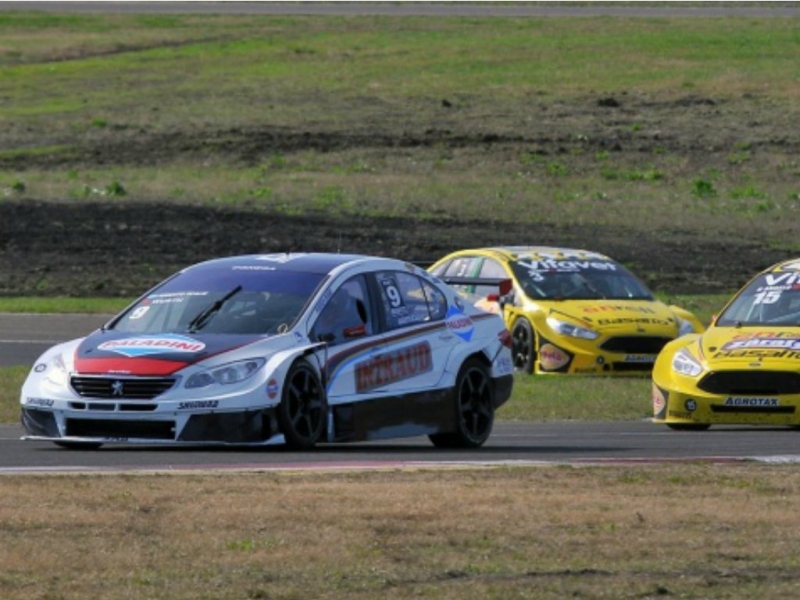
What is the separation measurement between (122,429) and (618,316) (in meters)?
10.2

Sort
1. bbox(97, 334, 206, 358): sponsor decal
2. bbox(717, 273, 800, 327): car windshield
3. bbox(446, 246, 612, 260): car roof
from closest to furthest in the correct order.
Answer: bbox(97, 334, 206, 358): sponsor decal
bbox(717, 273, 800, 327): car windshield
bbox(446, 246, 612, 260): car roof

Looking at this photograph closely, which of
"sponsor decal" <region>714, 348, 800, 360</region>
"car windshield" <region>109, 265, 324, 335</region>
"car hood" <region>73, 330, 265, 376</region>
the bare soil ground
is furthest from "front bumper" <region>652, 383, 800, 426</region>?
the bare soil ground

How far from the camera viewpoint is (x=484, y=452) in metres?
15.2

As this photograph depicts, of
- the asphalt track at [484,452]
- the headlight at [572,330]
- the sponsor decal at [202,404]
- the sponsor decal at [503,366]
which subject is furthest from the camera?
the headlight at [572,330]

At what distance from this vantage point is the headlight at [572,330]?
23359 mm

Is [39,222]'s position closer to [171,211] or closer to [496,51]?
[171,211]

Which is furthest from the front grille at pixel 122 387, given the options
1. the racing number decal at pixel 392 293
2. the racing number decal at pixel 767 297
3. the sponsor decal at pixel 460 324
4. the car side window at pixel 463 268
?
the car side window at pixel 463 268

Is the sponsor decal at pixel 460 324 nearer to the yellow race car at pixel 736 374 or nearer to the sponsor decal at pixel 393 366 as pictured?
the sponsor decal at pixel 393 366

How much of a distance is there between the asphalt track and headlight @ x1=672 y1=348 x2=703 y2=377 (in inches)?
18.7

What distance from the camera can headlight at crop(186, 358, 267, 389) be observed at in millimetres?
14156

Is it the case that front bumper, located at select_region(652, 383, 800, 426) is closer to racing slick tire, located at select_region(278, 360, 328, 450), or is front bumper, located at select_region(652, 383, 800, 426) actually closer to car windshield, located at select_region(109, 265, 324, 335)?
car windshield, located at select_region(109, 265, 324, 335)

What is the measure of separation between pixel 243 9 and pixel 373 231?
Result: 1332 inches

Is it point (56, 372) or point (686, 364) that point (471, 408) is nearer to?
point (686, 364)

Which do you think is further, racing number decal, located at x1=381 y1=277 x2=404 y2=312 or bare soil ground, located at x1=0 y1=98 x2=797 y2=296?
bare soil ground, located at x1=0 y1=98 x2=797 y2=296
